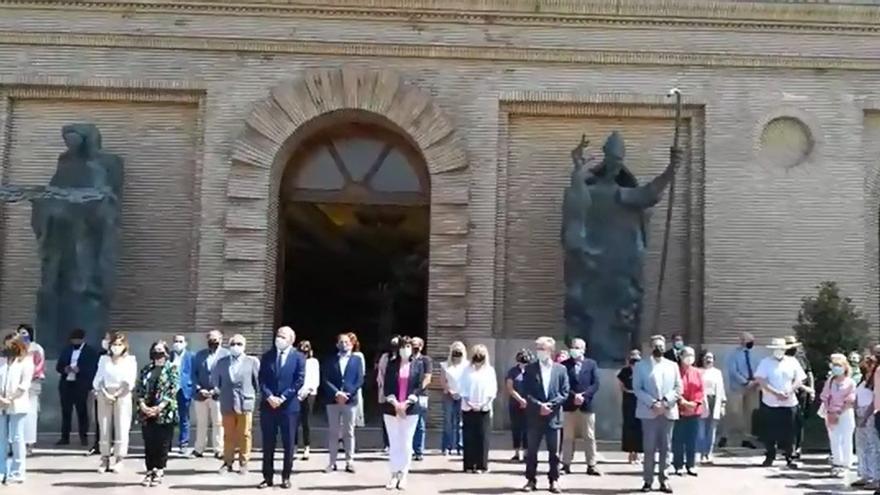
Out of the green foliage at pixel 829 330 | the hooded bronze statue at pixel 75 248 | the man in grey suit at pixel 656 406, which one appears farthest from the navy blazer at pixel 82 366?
the green foliage at pixel 829 330

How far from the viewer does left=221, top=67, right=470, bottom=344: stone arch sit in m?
18.7

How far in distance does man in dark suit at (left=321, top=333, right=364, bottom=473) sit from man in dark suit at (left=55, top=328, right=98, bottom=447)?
4067 mm

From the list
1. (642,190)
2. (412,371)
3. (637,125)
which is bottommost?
(412,371)

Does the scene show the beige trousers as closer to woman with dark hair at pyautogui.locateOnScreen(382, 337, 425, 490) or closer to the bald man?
woman with dark hair at pyautogui.locateOnScreen(382, 337, 425, 490)

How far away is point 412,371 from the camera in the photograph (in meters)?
13.8

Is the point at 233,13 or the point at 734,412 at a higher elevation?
the point at 233,13

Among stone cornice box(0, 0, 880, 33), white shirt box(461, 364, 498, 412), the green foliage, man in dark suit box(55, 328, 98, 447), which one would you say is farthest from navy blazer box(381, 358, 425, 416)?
stone cornice box(0, 0, 880, 33)

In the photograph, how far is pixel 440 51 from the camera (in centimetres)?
1925

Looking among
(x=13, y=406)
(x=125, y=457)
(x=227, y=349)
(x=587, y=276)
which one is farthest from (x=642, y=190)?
(x=13, y=406)

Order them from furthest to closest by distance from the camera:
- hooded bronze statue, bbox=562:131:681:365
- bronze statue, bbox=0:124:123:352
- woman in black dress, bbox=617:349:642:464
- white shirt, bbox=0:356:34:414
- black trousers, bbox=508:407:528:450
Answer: hooded bronze statue, bbox=562:131:681:365, bronze statue, bbox=0:124:123:352, woman in black dress, bbox=617:349:642:464, black trousers, bbox=508:407:528:450, white shirt, bbox=0:356:34:414

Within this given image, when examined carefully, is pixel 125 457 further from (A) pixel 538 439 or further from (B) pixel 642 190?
(B) pixel 642 190

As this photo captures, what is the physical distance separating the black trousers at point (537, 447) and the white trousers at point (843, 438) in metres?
3.92

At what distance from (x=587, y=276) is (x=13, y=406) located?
29.0 ft

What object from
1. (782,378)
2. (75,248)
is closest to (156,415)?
(75,248)
